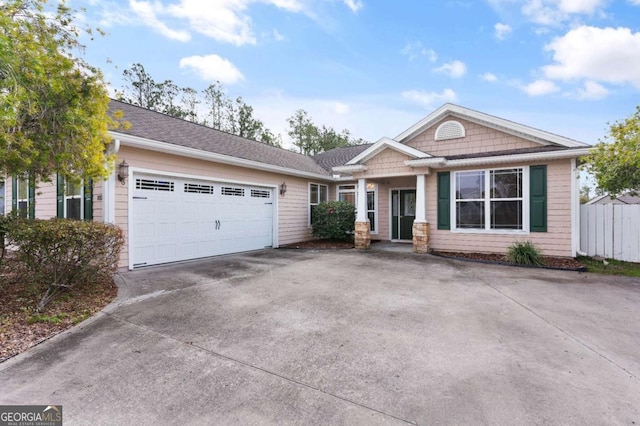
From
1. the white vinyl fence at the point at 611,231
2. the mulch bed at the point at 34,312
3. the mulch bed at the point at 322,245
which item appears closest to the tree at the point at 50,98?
the mulch bed at the point at 34,312

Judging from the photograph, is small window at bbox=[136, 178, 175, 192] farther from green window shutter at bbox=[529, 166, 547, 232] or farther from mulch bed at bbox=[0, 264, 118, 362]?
green window shutter at bbox=[529, 166, 547, 232]

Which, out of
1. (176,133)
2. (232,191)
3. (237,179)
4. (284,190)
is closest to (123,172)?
(176,133)

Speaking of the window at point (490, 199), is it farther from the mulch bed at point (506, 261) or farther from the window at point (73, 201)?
the window at point (73, 201)

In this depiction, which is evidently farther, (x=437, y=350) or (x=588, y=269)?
(x=588, y=269)

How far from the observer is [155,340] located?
3.31m

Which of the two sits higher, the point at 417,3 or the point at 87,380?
the point at 417,3

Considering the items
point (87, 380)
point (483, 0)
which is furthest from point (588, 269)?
point (87, 380)

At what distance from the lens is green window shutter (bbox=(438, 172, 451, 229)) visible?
364 inches

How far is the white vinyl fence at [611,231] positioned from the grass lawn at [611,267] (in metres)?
0.32

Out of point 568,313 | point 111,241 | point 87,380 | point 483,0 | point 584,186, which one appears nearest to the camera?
point 87,380

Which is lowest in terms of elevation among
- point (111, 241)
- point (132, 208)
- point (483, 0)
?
point (111, 241)

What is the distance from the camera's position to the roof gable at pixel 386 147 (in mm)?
9290

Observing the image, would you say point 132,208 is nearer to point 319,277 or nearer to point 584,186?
point 319,277

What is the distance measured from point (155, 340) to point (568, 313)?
5.47 meters
